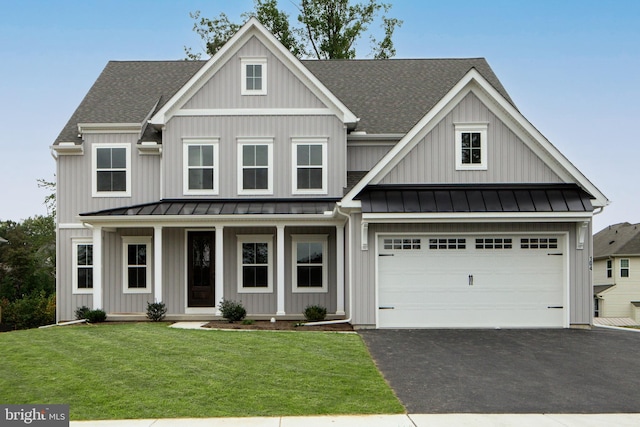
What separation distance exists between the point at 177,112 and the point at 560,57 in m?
14.6

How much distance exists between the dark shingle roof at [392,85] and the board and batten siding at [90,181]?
6.92 meters

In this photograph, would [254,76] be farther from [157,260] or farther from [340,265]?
[340,265]

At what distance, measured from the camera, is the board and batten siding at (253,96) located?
1812 centimetres

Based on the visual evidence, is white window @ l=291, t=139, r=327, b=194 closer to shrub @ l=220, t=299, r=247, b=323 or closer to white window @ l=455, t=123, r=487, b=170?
shrub @ l=220, t=299, r=247, b=323

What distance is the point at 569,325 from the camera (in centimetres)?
1502

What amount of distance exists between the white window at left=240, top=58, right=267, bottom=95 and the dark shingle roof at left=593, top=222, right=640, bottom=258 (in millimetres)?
34744

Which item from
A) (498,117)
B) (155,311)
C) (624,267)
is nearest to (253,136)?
(155,311)

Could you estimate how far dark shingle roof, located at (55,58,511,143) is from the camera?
63.7ft

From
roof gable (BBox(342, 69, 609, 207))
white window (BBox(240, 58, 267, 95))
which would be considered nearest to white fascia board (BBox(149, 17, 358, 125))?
white window (BBox(240, 58, 267, 95))

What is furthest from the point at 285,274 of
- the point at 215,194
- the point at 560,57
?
the point at 560,57

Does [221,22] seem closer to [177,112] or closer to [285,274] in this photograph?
[177,112]

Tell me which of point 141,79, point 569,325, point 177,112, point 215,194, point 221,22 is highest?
point 221,22

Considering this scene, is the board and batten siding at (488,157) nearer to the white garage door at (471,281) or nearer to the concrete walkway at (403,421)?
the white garage door at (471,281)

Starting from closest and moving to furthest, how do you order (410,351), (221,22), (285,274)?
(410,351), (285,274), (221,22)
